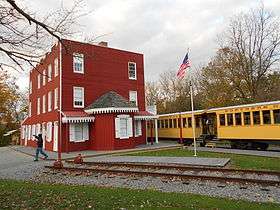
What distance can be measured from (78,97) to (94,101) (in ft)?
5.34

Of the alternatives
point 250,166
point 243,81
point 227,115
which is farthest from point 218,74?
point 250,166

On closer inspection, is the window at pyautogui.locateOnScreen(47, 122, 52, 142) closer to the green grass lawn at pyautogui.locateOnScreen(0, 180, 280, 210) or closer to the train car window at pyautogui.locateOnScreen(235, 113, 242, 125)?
the train car window at pyautogui.locateOnScreen(235, 113, 242, 125)

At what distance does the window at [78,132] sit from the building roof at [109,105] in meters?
1.44

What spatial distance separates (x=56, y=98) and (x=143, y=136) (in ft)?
31.6

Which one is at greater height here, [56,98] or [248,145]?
[56,98]

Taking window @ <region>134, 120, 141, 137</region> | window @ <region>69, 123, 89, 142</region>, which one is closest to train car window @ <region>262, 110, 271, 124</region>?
window @ <region>134, 120, 141, 137</region>

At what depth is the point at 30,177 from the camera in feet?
47.5

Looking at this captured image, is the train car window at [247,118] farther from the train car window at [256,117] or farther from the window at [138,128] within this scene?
the window at [138,128]

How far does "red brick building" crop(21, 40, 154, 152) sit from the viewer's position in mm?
27359

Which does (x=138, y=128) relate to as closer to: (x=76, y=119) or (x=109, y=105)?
(x=109, y=105)

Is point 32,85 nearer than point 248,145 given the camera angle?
No

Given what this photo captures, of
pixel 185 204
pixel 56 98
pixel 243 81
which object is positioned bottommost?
pixel 185 204

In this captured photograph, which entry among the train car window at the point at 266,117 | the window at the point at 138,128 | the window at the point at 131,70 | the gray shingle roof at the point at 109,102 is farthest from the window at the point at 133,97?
the train car window at the point at 266,117

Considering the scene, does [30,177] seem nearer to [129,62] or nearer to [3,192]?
[3,192]
